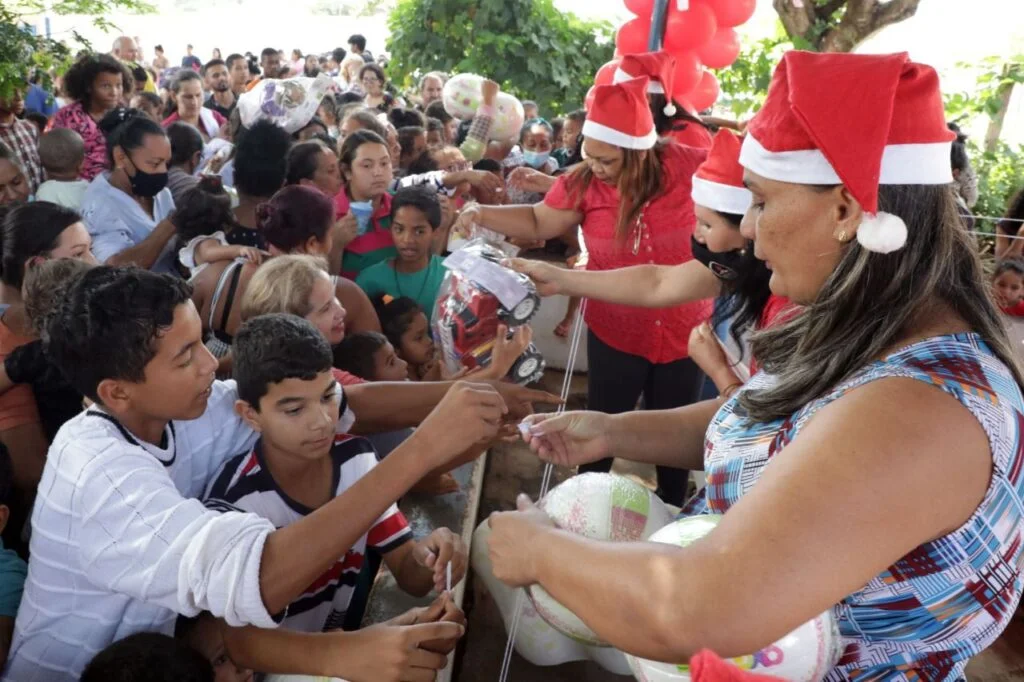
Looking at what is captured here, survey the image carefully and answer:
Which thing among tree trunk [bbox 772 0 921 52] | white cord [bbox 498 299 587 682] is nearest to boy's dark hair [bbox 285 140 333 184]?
white cord [bbox 498 299 587 682]

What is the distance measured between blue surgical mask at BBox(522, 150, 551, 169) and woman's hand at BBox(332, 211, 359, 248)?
2820 mm

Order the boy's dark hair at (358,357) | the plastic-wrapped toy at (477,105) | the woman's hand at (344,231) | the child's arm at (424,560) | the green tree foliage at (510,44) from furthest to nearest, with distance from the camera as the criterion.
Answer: the green tree foliage at (510,44) → the plastic-wrapped toy at (477,105) → the woman's hand at (344,231) → the boy's dark hair at (358,357) → the child's arm at (424,560)

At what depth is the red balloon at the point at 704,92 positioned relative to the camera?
16.3 ft

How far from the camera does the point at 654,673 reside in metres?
1.34

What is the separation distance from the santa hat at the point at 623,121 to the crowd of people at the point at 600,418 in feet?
0.05

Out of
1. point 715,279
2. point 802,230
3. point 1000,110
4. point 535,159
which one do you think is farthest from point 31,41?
point 1000,110

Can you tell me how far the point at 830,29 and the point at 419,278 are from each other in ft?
19.7

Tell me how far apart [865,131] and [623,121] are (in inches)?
81.4

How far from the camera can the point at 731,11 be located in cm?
468

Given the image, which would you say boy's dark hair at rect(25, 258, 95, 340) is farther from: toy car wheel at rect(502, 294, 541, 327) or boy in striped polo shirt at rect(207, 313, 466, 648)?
toy car wheel at rect(502, 294, 541, 327)

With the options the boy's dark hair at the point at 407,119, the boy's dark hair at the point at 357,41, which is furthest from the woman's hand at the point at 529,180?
the boy's dark hair at the point at 357,41

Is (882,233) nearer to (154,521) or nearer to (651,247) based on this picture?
(154,521)

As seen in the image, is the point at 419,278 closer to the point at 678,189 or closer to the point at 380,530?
the point at 678,189

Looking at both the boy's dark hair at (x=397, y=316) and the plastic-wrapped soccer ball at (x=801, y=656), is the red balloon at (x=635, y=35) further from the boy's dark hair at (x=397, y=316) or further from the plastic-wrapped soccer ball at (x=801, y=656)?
the plastic-wrapped soccer ball at (x=801, y=656)
